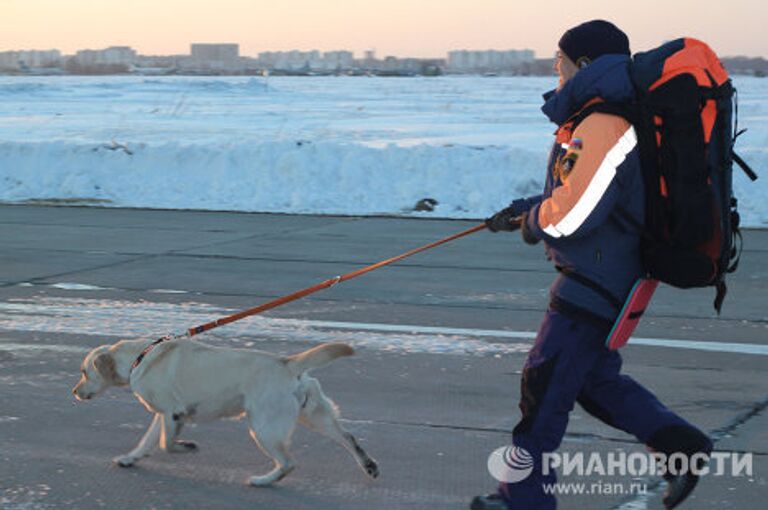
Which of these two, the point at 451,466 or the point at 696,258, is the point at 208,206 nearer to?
the point at 451,466

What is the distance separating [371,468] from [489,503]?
82 centimetres

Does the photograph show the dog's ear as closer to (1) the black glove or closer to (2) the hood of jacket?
(1) the black glove

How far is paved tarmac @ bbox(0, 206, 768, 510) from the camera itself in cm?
560

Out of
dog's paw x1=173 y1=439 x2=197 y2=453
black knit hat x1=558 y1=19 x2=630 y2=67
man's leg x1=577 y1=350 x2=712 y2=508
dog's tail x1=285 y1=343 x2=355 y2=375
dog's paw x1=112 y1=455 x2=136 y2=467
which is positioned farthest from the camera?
dog's paw x1=173 y1=439 x2=197 y2=453

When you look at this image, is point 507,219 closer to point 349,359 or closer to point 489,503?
point 489,503

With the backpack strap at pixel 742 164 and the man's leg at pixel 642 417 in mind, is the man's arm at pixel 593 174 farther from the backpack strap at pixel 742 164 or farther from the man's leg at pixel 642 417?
the man's leg at pixel 642 417

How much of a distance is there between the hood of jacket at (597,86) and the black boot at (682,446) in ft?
3.97

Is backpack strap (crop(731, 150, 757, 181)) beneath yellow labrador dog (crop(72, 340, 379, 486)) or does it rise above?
above

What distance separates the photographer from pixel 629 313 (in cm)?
462

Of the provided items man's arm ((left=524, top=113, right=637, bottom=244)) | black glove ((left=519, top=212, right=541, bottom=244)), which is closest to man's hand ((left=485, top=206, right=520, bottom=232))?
black glove ((left=519, top=212, right=541, bottom=244))

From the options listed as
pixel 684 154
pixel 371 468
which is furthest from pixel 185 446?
pixel 684 154

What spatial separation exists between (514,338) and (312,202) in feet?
33.4

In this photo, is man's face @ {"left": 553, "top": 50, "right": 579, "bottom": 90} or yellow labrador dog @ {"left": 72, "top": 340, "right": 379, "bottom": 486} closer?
man's face @ {"left": 553, "top": 50, "right": 579, "bottom": 90}

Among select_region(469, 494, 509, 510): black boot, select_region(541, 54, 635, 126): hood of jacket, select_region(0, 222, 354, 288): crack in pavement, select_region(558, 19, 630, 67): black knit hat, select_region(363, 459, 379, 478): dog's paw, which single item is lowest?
select_region(0, 222, 354, 288): crack in pavement
